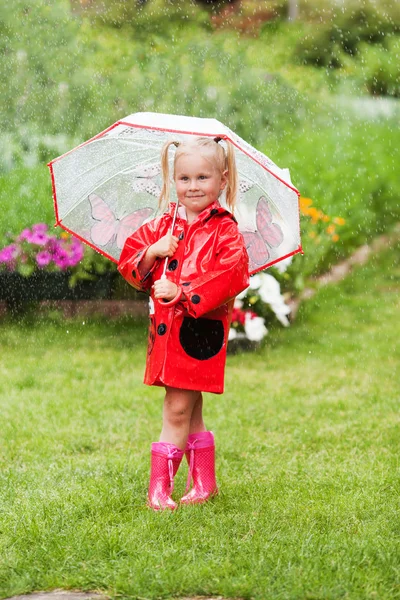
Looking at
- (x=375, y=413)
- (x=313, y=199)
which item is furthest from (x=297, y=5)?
(x=375, y=413)

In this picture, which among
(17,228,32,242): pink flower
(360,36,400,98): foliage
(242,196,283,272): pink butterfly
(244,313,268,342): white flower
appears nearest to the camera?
(242,196,283,272): pink butterfly

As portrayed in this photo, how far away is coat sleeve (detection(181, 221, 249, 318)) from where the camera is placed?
3.38 meters

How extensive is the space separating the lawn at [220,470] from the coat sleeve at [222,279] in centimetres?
76

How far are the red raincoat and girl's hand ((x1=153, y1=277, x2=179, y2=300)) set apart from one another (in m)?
0.05

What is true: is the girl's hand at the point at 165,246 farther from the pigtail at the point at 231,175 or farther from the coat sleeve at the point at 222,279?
the pigtail at the point at 231,175

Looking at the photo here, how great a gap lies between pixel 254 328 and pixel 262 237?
112 inches

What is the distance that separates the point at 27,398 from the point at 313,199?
3926 millimetres

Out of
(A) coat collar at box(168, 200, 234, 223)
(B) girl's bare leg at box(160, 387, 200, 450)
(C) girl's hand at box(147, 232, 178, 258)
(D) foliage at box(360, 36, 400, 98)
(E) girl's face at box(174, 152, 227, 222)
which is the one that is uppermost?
(E) girl's face at box(174, 152, 227, 222)

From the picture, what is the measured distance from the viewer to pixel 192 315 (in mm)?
3424

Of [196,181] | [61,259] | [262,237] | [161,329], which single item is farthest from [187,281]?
[61,259]

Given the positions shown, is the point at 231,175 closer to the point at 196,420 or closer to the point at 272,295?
the point at 196,420

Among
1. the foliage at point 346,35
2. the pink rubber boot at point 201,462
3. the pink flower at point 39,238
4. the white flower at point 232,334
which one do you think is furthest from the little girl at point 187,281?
the foliage at point 346,35

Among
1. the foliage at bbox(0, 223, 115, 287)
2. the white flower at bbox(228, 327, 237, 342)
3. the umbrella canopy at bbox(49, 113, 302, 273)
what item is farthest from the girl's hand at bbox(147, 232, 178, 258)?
the foliage at bbox(0, 223, 115, 287)

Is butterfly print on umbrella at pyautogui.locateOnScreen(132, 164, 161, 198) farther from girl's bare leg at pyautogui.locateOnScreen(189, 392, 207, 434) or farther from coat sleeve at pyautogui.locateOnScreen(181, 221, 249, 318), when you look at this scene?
girl's bare leg at pyautogui.locateOnScreen(189, 392, 207, 434)
